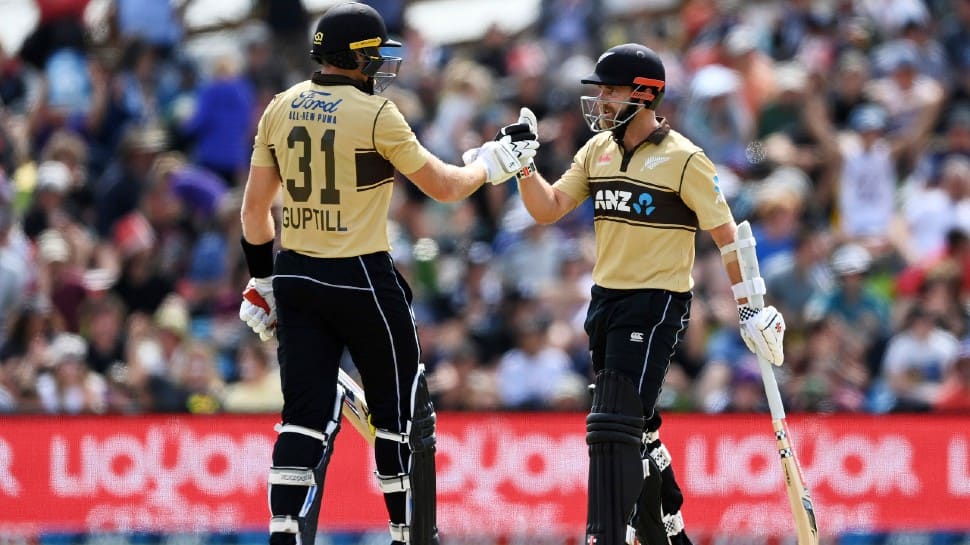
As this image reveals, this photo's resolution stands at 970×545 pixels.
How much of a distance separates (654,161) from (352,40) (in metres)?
1.41

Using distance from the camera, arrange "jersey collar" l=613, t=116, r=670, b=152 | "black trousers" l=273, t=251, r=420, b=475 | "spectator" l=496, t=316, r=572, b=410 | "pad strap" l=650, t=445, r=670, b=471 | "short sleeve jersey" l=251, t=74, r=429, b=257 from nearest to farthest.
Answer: "short sleeve jersey" l=251, t=74, r=429, b=257 → "black trousers" l=273, t=251, r=420, b=475 → "jersey collar" l=613, t=116, r=670, b=152 → "pad strap" l=650, t=445, r=670, b=471 → "spectator" l=496, t=316, r=572, b=410

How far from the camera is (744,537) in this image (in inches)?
426

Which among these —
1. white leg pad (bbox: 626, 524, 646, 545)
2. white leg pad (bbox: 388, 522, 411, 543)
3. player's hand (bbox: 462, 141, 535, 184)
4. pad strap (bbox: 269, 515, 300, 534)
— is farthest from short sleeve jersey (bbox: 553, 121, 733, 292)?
pad strap (bbox: 269, 515, 300, 534)

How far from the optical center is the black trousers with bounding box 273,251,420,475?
7617 mm

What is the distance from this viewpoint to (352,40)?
24.9ft

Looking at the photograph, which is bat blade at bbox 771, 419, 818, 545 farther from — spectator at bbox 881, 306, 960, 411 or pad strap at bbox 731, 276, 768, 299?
spectator at bbox 881, 306, 960, 411

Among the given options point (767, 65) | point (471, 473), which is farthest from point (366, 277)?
point (767, 65)

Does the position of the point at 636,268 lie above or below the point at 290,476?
above

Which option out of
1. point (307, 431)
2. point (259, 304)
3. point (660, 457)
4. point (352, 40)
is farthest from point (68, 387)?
point (352, 40)

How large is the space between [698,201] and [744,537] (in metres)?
3.49

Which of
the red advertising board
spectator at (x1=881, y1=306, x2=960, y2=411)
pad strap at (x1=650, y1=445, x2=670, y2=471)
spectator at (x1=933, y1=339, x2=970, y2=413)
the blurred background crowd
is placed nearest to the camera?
pad strap at (x1=650, y1=445, x2=670, y2=471)

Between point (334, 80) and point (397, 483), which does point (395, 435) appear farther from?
point (334, 80)

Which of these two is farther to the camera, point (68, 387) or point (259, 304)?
point (68, 387)

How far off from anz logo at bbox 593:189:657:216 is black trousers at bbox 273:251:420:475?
3.25 ft
